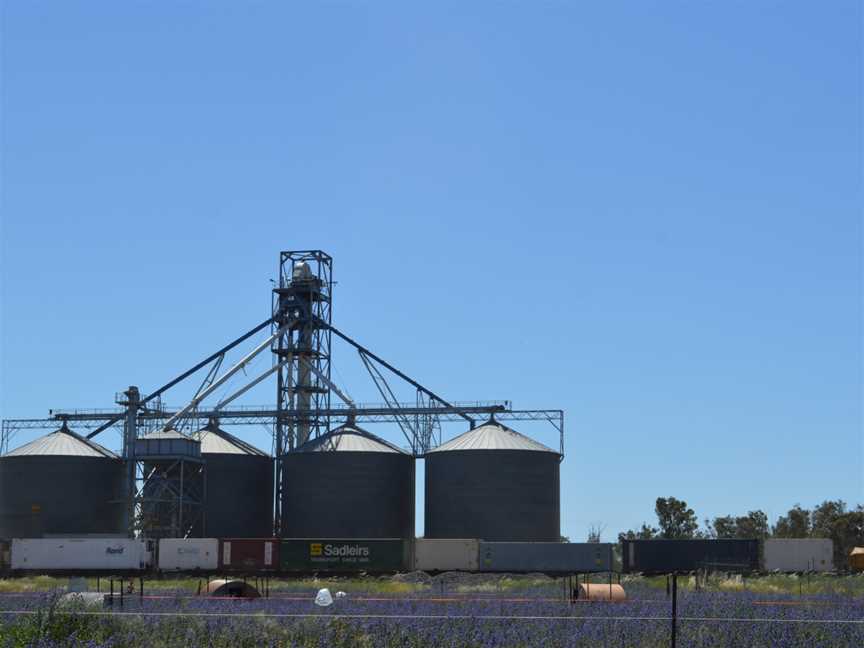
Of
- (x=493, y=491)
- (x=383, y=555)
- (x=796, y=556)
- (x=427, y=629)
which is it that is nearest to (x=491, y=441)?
(x=493, y=491)

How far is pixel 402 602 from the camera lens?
31281mm

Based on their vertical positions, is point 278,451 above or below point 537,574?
above

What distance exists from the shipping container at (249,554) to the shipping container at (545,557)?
14.9 meters

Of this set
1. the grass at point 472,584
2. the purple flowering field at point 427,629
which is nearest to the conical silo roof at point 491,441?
the grass at point 472,584

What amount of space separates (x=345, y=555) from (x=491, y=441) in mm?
20037

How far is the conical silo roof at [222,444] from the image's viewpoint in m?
98.9

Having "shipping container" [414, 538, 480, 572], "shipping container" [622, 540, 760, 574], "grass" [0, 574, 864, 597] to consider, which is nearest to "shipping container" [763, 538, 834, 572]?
"shipping container" [622, 540, 760, 574]

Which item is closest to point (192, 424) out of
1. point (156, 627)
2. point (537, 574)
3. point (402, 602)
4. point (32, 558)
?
point (32, 558)

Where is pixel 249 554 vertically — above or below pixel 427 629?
below

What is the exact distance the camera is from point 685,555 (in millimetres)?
78312

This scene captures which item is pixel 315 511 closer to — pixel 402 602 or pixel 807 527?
pixel 402 602

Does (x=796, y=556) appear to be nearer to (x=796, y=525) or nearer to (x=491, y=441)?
(x=491, y=441)

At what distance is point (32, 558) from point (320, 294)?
116 ft

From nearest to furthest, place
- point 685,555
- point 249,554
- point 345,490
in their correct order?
point 685,555 → point 249,554 → point 345,490
